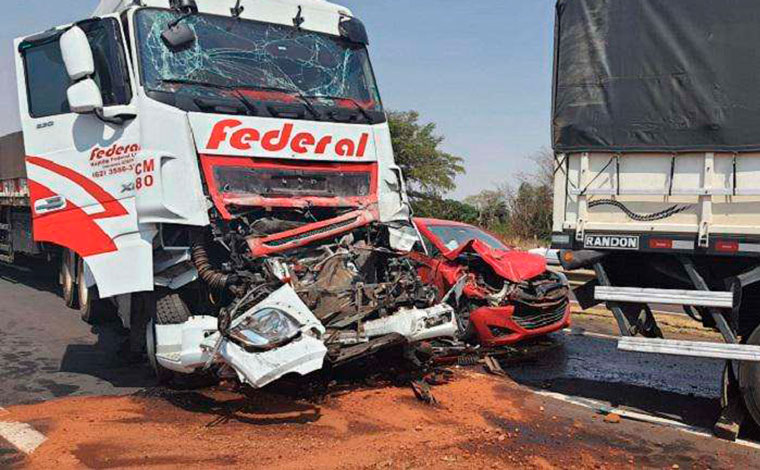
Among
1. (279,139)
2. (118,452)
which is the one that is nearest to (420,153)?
(279,139)

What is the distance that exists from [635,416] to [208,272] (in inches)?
152

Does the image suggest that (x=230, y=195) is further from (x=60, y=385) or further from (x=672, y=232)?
(x=672, y=232)

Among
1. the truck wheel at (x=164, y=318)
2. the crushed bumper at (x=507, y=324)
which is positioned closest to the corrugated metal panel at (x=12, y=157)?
the truck wheel at (x=164, y=318)

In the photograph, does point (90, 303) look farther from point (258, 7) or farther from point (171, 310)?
point (258, 7)

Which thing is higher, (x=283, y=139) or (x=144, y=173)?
(x=283, y=139)

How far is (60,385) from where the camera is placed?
6.43 meters

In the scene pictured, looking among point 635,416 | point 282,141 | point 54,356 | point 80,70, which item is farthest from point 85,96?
point 635,416

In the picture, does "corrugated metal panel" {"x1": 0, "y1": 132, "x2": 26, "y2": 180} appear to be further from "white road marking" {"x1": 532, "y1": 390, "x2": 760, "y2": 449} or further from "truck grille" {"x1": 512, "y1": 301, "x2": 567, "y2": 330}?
"white road marking" {"x1": 532, "y1": 390, "x2": 760, "y2": 449}

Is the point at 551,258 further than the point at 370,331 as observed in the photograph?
Yes

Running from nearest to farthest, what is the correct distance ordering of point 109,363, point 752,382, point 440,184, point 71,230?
point 752,382 < point 71,230 < point 109,363 < point 440,184

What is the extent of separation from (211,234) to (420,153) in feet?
81.4

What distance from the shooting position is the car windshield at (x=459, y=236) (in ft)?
29.6

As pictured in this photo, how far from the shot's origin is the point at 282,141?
6.32m

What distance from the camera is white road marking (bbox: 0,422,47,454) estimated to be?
469 cm
